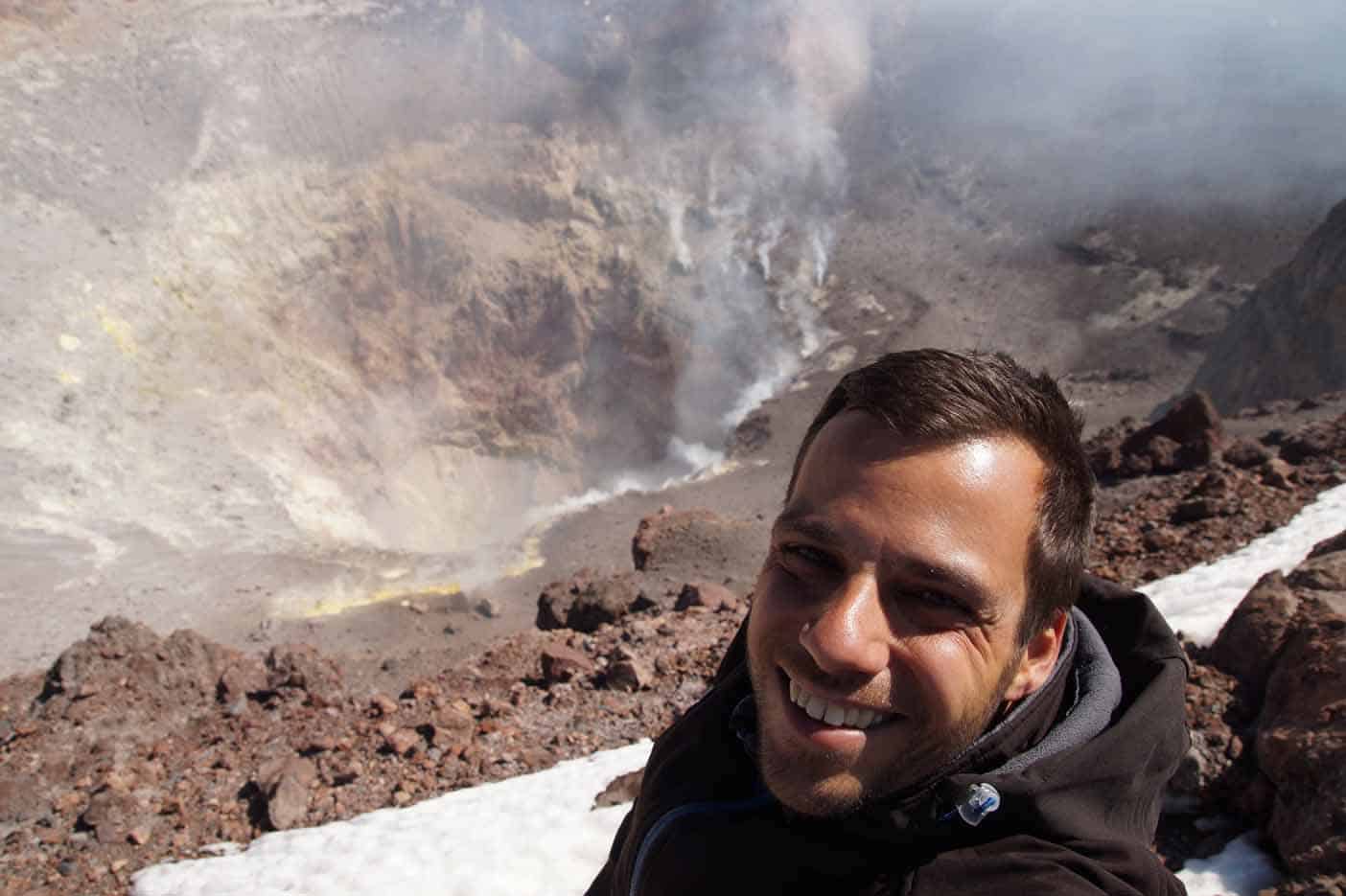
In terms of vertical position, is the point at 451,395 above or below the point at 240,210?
below

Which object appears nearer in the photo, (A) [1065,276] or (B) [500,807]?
(B) [500,807]

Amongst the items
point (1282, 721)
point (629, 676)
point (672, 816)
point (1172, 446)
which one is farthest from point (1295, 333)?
point (672, 816)

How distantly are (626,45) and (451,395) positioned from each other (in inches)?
501

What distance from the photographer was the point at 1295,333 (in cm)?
1711

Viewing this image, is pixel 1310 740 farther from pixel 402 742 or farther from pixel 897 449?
pixel 402 742

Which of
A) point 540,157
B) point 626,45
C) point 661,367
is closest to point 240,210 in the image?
point 540,157

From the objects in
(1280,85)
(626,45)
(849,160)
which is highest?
(626,45)

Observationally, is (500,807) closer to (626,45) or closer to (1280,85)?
(626,45)

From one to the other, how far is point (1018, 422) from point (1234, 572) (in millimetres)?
5706

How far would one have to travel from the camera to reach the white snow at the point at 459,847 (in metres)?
4.43

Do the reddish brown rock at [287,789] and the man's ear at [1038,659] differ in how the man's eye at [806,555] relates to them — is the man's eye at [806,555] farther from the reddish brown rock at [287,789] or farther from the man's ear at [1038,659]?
the reddish brown rock at [287,789]

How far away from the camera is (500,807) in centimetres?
502

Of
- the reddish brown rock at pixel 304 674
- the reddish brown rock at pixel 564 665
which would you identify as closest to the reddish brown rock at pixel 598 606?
the reddish brown rock at pixel 564 665

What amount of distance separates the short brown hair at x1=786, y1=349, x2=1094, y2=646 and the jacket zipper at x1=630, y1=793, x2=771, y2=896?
22.0 inches
